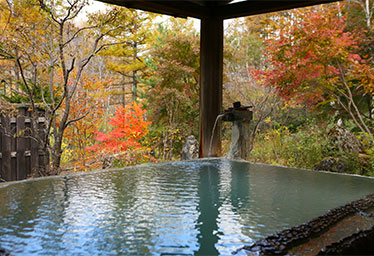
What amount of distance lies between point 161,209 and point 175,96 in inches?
188

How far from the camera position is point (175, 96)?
6699 mm

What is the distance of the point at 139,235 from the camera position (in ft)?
5.33

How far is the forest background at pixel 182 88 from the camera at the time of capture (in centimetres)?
414

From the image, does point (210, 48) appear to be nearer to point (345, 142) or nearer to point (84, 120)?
point (345, 142)

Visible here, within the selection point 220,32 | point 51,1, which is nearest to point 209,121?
point 220,32

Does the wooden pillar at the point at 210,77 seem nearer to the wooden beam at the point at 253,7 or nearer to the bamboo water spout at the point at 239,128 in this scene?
the wooden beam at the point at 253,7

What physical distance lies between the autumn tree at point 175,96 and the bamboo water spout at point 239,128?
246cm

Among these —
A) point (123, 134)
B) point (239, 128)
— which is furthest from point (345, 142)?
point (123, 134)

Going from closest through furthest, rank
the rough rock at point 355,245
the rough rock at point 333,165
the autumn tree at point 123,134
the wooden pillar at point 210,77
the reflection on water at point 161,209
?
the rough rock at point 355,245, the reflection on water at point 161,209, the rough rock at point 333,165, the wooden pillar at point 210,77, the autumn tree at point 123,134

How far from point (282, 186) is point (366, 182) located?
0.89 m

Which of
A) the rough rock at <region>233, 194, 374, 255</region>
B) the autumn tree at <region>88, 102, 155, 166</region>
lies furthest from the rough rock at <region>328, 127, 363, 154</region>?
the autumn tree at <region>88, 102, 155, 166</region>

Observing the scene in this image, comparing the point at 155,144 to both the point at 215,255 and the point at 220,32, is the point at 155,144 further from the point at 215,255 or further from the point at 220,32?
the point at 215,255

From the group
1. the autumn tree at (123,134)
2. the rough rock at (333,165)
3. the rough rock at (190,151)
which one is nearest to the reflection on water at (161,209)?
the rough rock at (333,165)

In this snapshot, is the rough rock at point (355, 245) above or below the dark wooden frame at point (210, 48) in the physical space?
below
